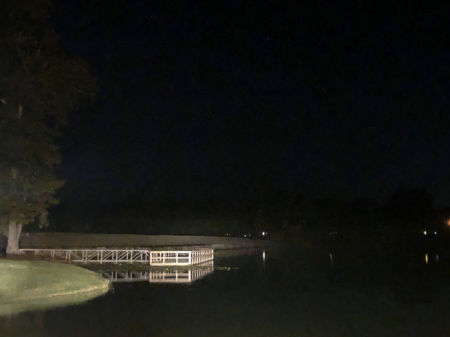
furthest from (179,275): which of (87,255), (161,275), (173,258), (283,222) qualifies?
(283,222)

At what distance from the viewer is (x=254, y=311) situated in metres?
16.2

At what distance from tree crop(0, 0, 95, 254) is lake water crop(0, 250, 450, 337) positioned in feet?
38.6

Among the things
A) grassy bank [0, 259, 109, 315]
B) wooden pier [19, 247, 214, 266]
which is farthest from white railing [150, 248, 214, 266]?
grassy bank [0, 259, 109, 315]

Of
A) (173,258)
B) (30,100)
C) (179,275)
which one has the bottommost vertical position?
(179,275)

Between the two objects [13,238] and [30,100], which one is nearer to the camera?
[30,100]

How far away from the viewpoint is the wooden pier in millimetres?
36219

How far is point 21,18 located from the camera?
104ft

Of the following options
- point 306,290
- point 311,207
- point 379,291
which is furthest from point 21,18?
point 311,207

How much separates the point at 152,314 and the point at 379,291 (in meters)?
10.6

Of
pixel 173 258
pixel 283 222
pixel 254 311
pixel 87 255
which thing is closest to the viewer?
pixel 254 311

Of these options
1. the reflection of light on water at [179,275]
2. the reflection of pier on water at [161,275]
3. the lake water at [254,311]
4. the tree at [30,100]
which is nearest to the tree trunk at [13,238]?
the tree at [30,100]

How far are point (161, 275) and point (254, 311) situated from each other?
13.7m

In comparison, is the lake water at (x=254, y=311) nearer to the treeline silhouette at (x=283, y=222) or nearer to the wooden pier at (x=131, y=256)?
the wooden pier at (x=131, y=256)

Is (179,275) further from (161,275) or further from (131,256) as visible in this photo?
(131,256)
